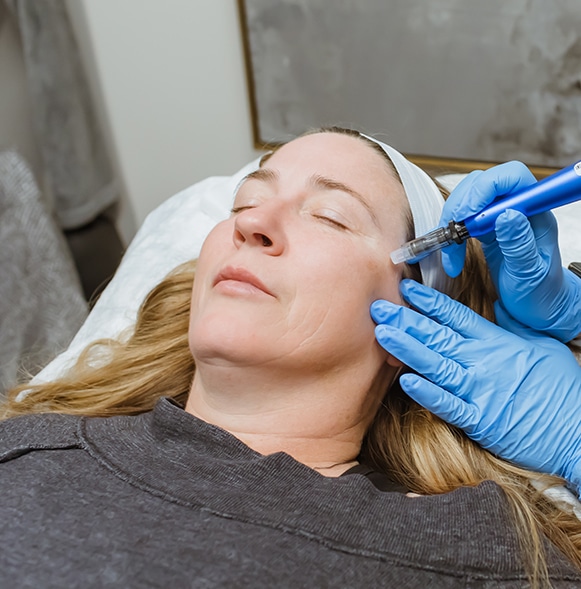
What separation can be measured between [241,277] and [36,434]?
40 cm

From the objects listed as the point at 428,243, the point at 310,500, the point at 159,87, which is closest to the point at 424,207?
the point at 428,243

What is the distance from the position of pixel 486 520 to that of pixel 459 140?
1.20 m

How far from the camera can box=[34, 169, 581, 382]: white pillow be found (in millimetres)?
1444

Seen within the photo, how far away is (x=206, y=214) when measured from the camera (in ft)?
5.48

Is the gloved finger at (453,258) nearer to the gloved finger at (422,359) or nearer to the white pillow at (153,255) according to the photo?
the gloved finger at (422,359)

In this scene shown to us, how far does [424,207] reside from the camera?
1.13 meters

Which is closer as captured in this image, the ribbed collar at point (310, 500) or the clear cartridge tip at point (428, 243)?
the ribbed collar at point (310, 500)

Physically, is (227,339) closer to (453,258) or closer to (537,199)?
(453,258)

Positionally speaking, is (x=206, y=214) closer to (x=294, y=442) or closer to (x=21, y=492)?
(x=294, y=442)

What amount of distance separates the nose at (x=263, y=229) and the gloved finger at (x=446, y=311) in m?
0.24

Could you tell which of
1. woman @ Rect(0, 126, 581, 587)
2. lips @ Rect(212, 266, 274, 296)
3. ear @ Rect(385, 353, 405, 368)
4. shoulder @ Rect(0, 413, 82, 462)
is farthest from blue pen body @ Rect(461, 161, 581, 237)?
shoulder @ Rect(0, 413, 82, 462)

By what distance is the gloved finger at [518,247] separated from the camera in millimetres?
963

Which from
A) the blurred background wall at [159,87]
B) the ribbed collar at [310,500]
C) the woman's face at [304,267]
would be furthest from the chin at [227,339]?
the blurred background wall at [159,87]

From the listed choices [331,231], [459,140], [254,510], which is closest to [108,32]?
[459,140]
